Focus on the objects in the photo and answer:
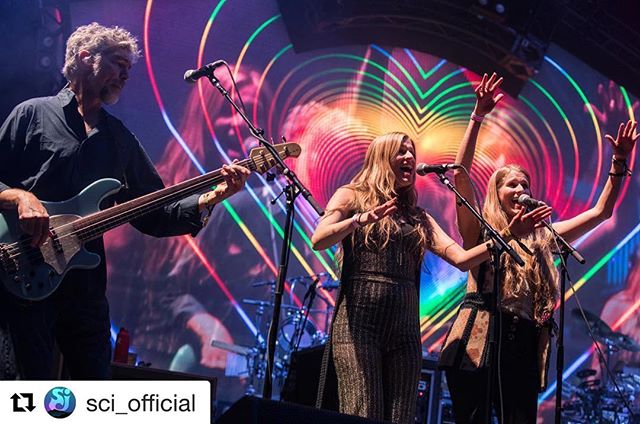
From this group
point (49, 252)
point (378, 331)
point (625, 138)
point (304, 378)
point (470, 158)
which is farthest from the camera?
point (304, 378)

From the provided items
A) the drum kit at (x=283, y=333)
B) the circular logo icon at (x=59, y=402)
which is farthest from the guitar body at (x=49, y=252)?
the drum kit at (x=283, y=333)

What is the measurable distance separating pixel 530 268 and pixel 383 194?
0.83 meters

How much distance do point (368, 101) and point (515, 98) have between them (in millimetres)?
1410

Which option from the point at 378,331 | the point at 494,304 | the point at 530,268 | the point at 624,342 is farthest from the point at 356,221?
the point at 624,342

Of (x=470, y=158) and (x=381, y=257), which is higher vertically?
(x=470, y=158)

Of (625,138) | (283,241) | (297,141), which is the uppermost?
(297,141)

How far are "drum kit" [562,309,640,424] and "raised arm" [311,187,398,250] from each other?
14.1ft

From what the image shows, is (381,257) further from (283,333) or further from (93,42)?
(283,333)

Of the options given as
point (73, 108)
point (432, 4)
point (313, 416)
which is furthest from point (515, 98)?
point (313, 416)

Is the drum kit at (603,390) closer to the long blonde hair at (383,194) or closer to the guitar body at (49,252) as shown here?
the long blonde hair at (383,194)

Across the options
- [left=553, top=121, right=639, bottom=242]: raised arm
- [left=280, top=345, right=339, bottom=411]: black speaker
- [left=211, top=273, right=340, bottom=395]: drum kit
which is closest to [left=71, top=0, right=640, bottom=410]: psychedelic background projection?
[left=211, top=273, right=340, bottom=395]: drum kit

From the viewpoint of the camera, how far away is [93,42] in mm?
2994

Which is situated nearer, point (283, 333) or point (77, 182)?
point (77, 182)

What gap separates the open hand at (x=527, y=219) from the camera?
3240mm
